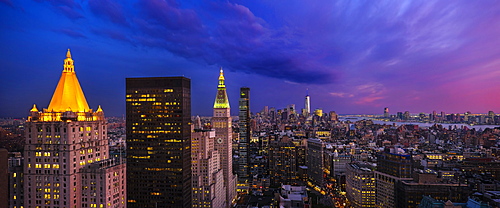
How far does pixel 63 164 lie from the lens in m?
57.8

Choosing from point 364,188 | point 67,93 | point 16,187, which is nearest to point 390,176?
point 364,188

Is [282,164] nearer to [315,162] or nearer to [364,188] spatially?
[315,162]

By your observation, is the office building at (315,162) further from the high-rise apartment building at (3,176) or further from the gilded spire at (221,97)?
the high-rise apartment building at (3,176)

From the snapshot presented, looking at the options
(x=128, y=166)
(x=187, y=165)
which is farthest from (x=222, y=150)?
(x=128, y=166)

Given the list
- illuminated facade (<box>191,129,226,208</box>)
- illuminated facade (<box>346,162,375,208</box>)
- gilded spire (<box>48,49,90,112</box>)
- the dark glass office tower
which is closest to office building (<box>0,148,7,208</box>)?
gilded spire (<box>48,49,90,112</box>)

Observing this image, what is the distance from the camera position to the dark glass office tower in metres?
93.9

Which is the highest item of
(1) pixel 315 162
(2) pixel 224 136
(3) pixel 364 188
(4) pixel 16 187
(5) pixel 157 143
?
(5) pixel 157 143

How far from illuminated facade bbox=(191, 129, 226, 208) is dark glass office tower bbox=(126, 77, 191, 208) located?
905cm

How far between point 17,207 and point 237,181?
101274mm

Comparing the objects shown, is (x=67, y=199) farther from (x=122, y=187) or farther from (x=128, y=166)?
(x=128, y=166)

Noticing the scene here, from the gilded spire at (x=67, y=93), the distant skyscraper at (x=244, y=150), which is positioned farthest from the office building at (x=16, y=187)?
the distant skyscraper at (x=244, y=150)

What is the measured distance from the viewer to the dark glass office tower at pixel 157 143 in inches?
3696

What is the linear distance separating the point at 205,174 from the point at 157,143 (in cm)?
2222

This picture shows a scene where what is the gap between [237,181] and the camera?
5994 inches
